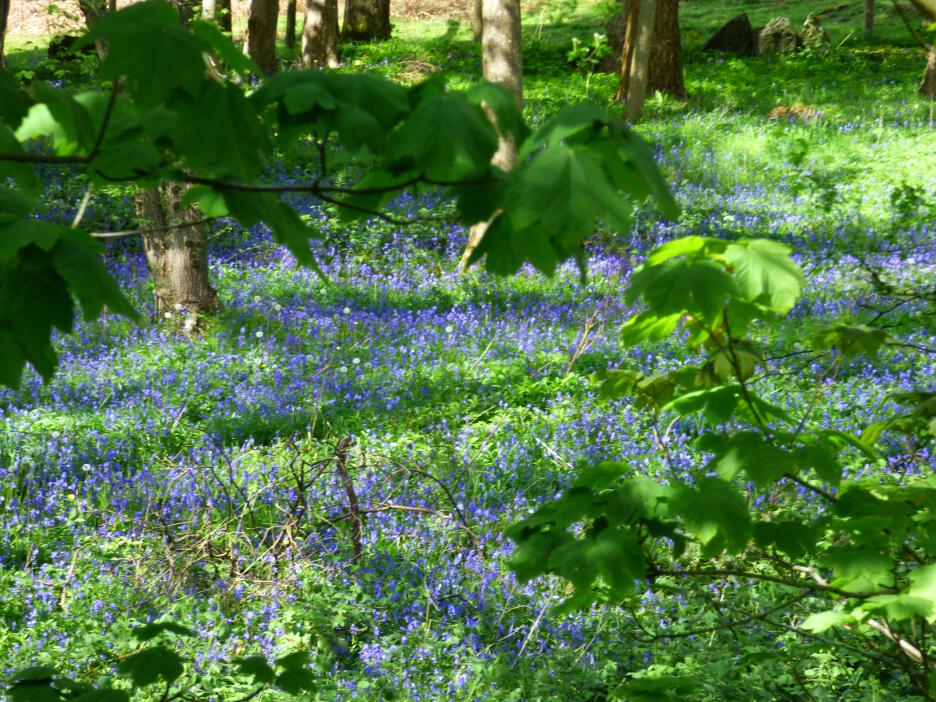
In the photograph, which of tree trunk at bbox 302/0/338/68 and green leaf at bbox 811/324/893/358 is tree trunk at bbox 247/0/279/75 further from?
green leaf at bbox 811/324/893/358

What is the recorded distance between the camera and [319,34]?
694 inches

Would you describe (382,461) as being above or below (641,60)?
below

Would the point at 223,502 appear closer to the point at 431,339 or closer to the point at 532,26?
the point at 431,339

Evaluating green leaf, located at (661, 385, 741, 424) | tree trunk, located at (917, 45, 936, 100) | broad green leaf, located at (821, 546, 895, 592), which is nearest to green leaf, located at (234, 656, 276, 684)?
green leaf, located at (661, 385, 741, 424)

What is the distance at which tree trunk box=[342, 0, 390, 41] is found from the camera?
23.3 m

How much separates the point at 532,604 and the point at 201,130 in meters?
3.00

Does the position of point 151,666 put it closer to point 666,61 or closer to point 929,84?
point 666,61

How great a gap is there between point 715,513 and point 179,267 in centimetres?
673

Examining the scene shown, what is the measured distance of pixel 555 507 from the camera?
7.03 ft

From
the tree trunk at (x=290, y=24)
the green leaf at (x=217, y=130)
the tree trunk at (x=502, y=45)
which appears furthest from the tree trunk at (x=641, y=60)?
the green leaf at (x=217, y=130)

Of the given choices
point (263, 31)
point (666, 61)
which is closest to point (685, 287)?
point (666, 61)

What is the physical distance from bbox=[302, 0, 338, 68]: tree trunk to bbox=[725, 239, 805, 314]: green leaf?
53.8 feet

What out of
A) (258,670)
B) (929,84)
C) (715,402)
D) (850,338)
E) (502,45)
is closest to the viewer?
(258,670)

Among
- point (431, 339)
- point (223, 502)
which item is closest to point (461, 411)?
point (431, 339)
